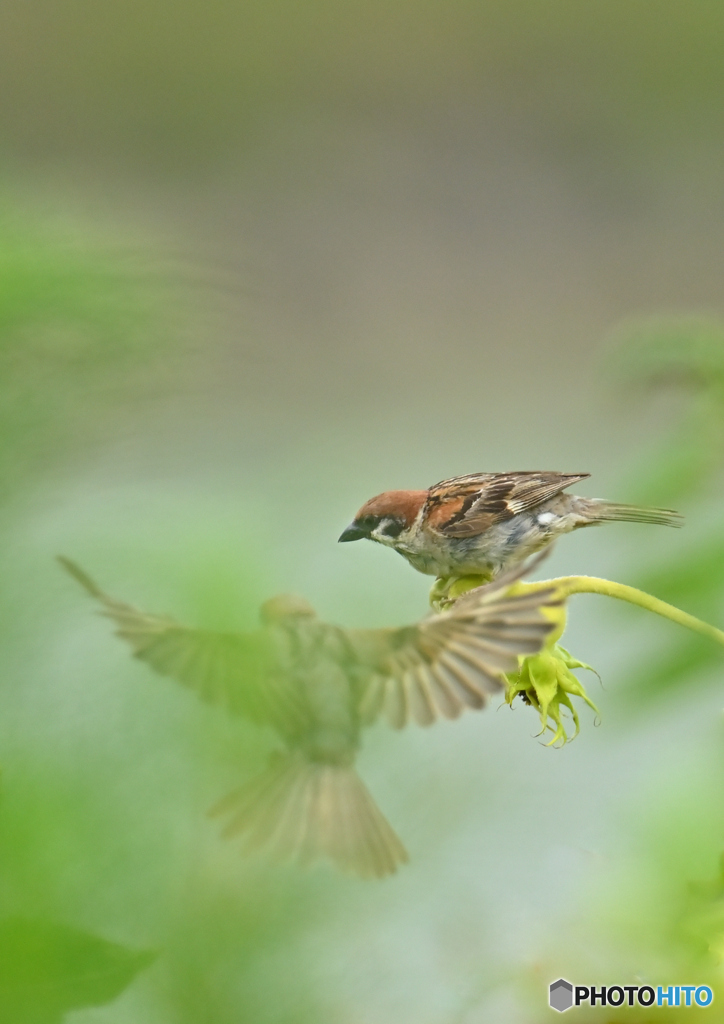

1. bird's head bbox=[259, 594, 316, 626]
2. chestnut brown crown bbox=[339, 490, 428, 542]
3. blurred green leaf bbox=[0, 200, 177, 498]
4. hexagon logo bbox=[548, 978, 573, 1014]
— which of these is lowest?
hexagon logo bbox=[548, 978, 573, 1014]

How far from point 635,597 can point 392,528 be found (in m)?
0.32

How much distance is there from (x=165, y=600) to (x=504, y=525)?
536 millimetres

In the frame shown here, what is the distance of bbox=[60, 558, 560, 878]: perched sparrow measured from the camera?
1.17ft

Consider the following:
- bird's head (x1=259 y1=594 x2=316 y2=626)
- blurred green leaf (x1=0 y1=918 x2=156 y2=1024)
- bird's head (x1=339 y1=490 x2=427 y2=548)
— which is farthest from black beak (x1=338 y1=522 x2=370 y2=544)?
blurred green leaf (x1=0 y1=918 x2=156 y2=1024)

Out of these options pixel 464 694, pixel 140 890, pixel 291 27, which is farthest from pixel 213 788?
pixel 291 27

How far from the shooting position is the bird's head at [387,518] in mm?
722

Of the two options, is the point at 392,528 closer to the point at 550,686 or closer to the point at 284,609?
the point at 550,686

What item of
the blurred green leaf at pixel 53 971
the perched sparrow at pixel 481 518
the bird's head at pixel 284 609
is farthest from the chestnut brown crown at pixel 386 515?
the blurred green leaf at pixel 53 971

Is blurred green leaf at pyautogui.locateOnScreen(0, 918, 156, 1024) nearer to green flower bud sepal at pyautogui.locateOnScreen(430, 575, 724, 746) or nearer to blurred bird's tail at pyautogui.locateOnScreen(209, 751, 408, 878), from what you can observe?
blurred bird's tail at pyautogui.locateOnScreen(209, 751, 408, 878)

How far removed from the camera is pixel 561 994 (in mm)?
409

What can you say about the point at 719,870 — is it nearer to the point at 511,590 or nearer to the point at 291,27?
the point at 511,590

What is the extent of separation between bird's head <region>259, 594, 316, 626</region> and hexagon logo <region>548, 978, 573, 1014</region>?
166 mm

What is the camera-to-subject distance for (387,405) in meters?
1.86

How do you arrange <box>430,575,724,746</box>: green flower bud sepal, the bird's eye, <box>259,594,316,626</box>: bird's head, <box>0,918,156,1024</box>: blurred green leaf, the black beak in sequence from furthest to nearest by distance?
1. the bird's eye
2. the black beak
3. <box>430,575,724,746</box>: green flower bud sepal
4. <box>259,594,316,626</box>: bird's head
5. <box>0,918,156,1024</box>: blurred green leaf
